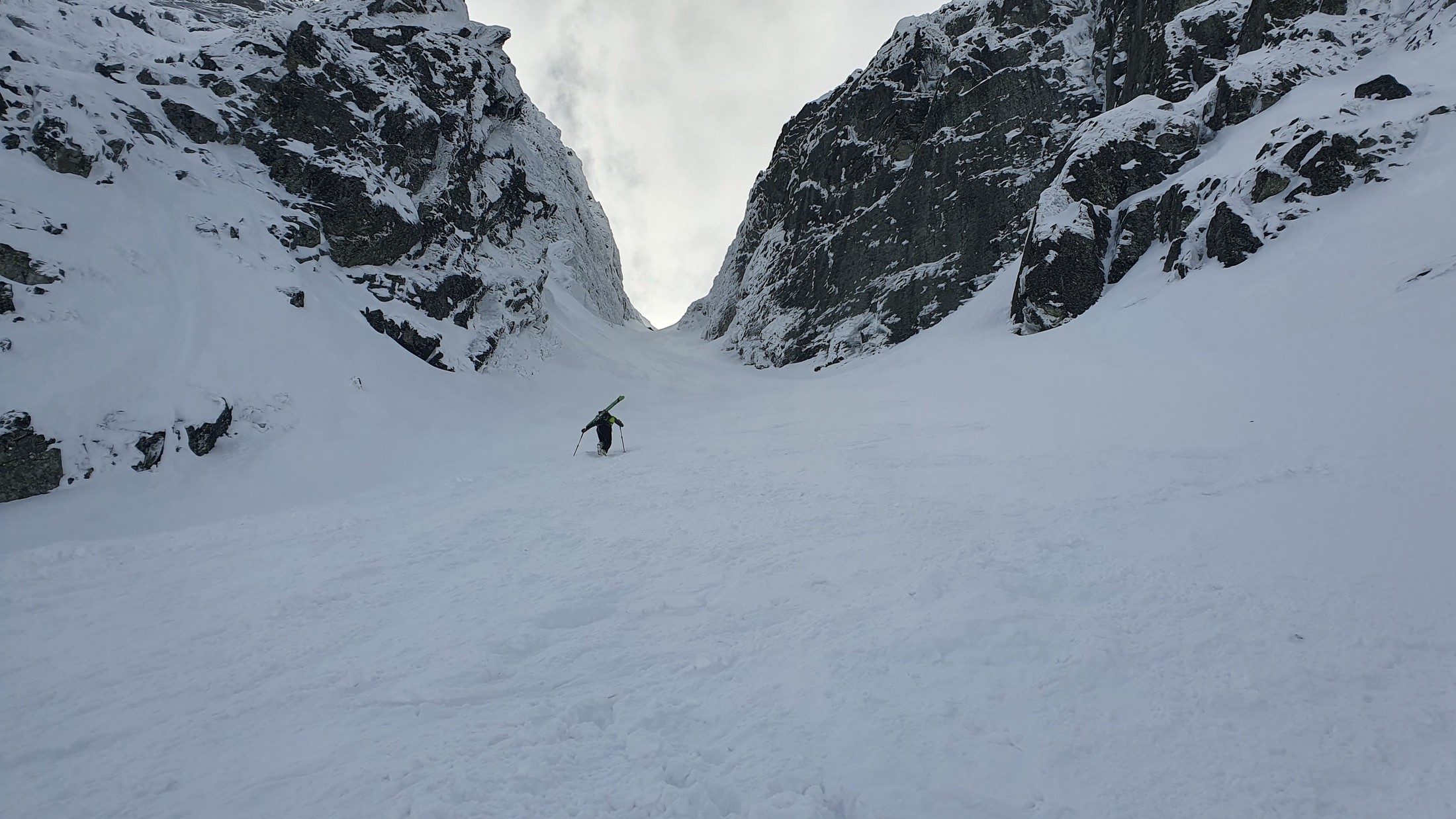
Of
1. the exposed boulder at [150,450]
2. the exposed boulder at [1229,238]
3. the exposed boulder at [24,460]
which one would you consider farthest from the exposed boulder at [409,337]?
the exposed boulder at [1229,238]

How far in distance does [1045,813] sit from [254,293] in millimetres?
19710

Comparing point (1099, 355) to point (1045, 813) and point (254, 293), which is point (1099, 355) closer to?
point (1045, 813)

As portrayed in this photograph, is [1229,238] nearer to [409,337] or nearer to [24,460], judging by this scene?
[409,337]

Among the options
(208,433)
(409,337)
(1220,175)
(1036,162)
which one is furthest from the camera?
(1036,162)

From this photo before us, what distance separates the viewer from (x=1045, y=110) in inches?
1394

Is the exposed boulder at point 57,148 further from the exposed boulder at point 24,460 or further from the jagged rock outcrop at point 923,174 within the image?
the jagged rock outcrop at point 923,174

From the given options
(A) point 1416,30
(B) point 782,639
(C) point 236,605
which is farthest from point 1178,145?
(C) point 236,605

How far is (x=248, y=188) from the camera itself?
18078 mm

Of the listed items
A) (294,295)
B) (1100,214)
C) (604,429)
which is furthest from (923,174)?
(294,295)

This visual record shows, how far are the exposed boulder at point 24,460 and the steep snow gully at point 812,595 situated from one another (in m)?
0.16

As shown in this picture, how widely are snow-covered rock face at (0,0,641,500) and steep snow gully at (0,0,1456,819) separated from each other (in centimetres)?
33

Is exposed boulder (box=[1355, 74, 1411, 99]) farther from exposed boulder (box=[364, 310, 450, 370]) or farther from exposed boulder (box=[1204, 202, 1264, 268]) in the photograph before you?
exposed boulder (box=[364, 310, 450, 370])

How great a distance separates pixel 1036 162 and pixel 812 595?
37.8m

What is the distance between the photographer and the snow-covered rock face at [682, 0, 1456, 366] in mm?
16812
